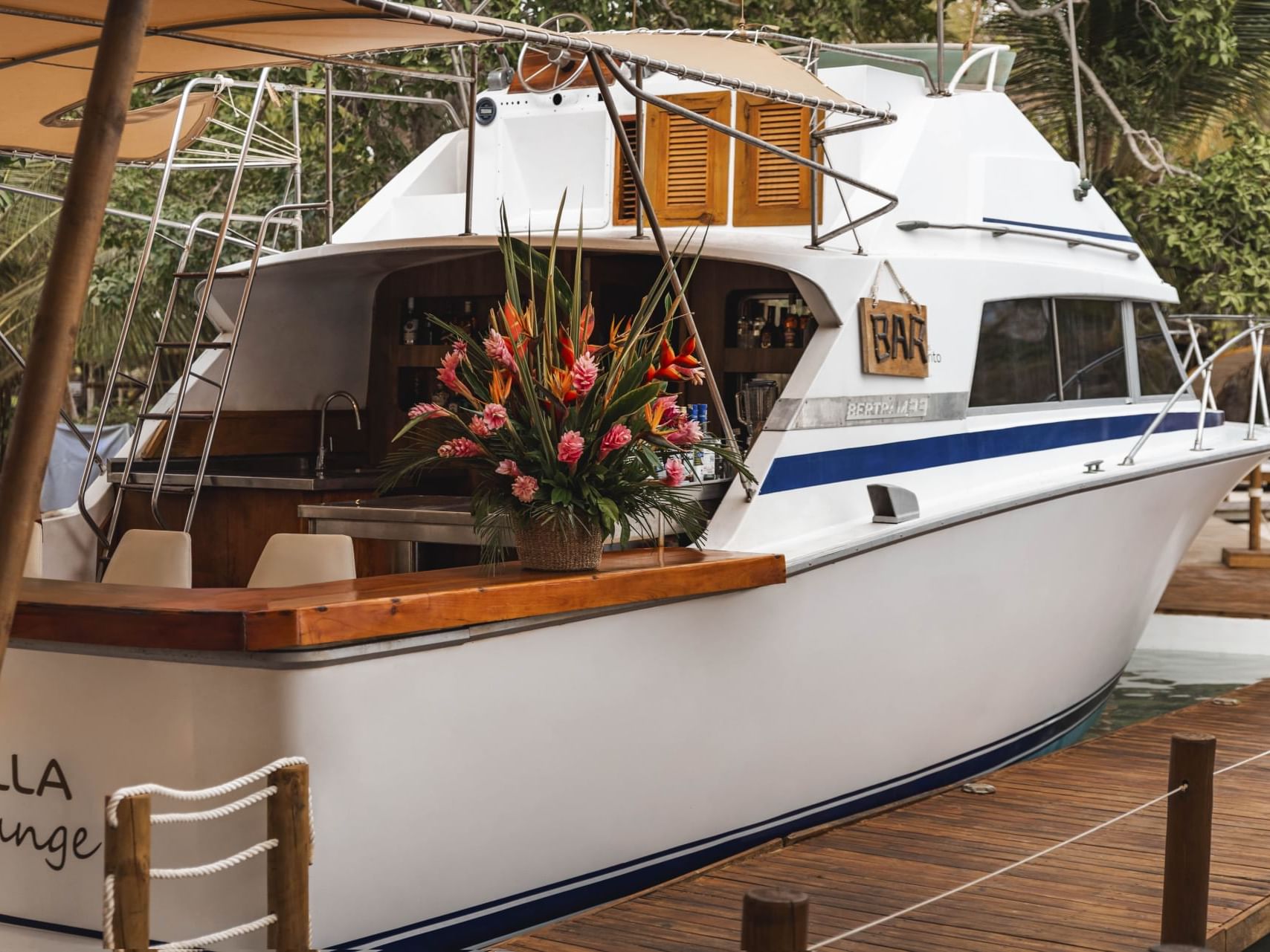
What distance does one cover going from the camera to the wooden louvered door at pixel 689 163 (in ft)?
21.6

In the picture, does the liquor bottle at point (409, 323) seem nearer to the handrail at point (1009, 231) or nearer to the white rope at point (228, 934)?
the handrail at point (1009, 231)

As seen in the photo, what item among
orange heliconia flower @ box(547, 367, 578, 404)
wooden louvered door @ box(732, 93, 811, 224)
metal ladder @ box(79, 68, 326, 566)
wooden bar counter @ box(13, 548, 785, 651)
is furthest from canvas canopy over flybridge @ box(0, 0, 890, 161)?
wooden bar counter @ box(13, 548, 785, 651)

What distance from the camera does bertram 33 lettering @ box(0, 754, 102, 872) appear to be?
149 inches

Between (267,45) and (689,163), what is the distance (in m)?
2.56

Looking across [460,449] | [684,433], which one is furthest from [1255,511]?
[460,449]

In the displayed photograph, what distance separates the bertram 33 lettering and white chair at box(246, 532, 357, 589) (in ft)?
3.13

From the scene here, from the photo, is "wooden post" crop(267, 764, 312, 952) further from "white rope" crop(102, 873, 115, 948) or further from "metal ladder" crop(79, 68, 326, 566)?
"metal ladder" crop(79, 68, 326, 566)

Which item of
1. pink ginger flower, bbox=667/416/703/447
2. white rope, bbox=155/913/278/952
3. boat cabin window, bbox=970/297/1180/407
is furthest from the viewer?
boat cabin window, bbox=970/297/1180/407

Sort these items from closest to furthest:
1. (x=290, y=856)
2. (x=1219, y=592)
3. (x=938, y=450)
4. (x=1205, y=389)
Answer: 1. (x=290, y=856)
2. (x=938, y=450)
3. (x=1205, y=389)
4. (x=1219, y=592)

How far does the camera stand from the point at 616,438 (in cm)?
416

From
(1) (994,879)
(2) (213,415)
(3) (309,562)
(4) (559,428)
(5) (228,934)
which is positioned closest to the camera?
(5) (228,934)

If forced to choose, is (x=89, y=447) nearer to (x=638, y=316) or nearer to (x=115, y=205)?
(x=638, y=316)

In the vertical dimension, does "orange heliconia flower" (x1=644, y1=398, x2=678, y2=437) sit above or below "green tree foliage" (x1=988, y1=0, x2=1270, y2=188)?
below

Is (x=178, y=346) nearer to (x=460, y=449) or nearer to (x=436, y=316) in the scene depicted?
(x=436, y=316)
